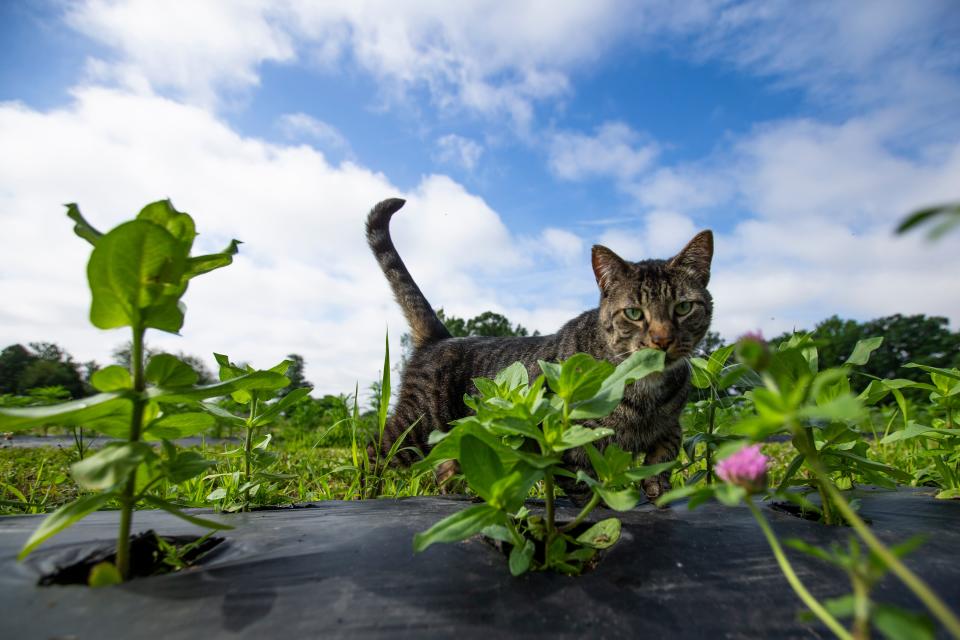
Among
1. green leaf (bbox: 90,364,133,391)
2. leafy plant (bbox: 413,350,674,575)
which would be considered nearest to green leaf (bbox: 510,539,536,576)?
leafy plant (bbox: 413,350,674,575)

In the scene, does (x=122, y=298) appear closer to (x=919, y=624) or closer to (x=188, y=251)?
(x=188, y=251)

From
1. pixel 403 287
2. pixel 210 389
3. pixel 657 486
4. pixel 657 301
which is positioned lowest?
pixel 657 486

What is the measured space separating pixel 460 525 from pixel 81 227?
0.80 m

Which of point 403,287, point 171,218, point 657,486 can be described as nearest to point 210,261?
point 171,218

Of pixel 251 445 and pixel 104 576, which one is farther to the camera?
pixel 251 445

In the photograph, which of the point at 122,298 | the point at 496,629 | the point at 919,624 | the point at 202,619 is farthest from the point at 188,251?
the point at 919,624

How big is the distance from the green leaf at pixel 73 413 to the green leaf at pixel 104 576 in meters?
0.24

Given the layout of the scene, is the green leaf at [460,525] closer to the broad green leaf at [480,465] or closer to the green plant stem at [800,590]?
the broad green leaf at [480,465]

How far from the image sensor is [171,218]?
910 millimetres

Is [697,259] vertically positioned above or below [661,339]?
above

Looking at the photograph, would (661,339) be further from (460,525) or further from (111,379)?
(111,379)

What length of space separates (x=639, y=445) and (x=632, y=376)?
1341 mm

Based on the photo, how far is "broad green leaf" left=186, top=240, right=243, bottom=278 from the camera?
2.94 feet

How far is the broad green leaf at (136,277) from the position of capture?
2.61 ft
